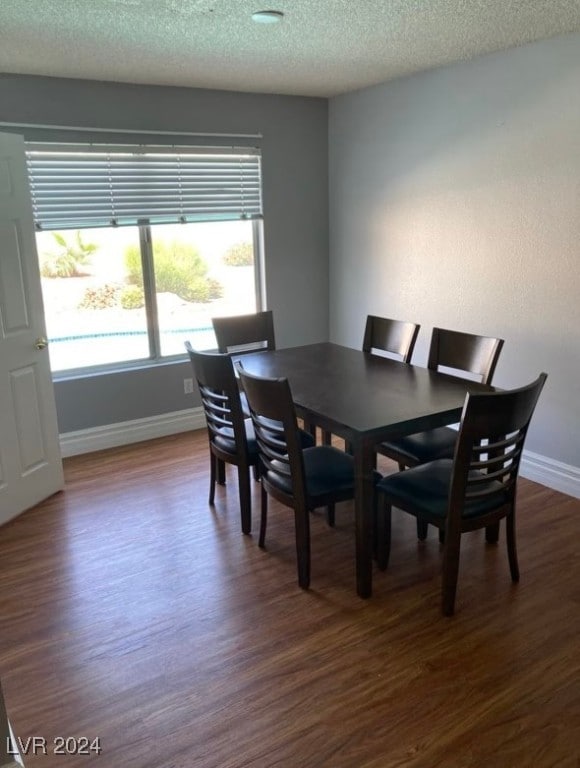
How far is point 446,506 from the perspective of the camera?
246 cm

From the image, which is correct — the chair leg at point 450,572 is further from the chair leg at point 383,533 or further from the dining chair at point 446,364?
the dining chair at point 446,364

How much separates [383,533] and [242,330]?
1732 mm

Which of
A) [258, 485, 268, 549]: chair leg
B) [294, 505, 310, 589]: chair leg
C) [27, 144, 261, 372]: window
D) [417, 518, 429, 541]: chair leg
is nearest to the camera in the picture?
[294, 505, 310, 589]: chair leg

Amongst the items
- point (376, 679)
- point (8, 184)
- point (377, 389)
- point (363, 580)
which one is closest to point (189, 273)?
point (8, 184)

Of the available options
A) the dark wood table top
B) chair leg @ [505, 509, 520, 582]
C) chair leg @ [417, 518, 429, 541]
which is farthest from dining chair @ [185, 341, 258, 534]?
chair leg @ [505, 509, 520, 582]

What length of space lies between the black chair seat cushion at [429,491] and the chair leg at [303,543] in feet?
1.14

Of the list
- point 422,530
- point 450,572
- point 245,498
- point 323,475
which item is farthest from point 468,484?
point 245,498

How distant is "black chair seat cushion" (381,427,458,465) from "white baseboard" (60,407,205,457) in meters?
2.02

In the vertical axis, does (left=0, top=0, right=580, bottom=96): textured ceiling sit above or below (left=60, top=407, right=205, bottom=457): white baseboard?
above

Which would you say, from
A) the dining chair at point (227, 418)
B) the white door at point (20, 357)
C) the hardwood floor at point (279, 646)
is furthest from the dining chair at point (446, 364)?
the white door at point (20, 357)

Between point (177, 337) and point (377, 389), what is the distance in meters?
2.20

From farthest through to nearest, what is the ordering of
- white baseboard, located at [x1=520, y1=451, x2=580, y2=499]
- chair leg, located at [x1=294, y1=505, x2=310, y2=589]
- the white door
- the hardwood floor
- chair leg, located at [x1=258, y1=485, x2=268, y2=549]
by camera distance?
white baseboard, located at [x1=520, y1=451, x2=580, y2=499] → the white door → chair leg, located at [x1=258, y1=485, x2=268, y2=549] → chair leg, located at [x1=294, y1=505, x2=310, y2=589] → the hardwood floor

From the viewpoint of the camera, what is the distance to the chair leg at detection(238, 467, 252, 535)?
10.3ft

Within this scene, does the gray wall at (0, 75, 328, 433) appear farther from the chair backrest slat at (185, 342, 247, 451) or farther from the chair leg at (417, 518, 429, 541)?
the chair leg at (417, 518, 429, 541)
